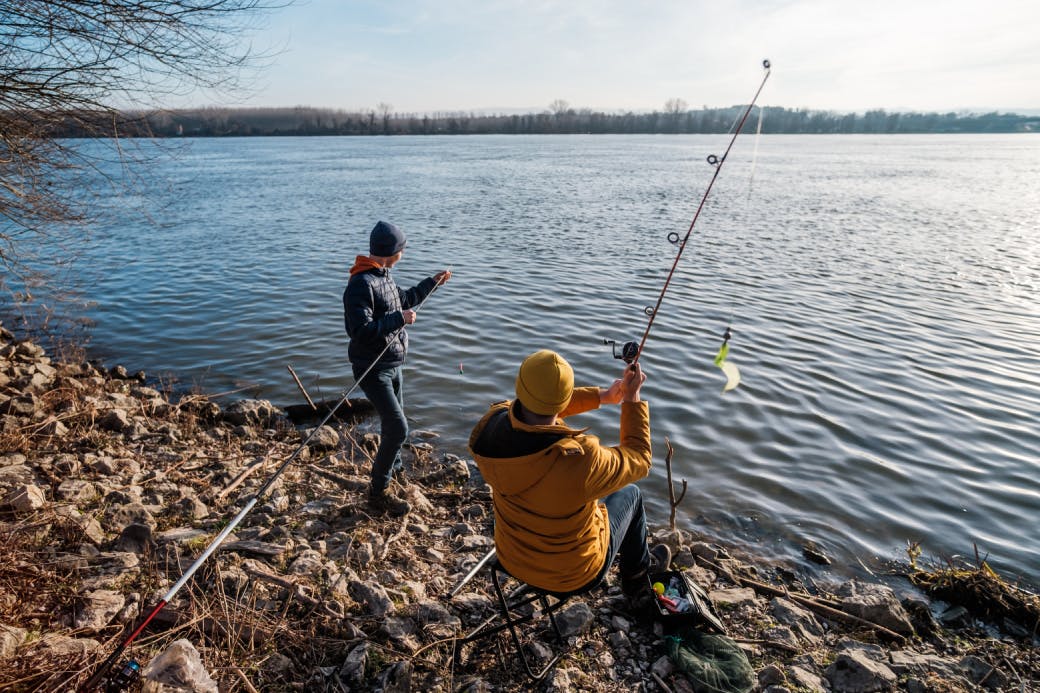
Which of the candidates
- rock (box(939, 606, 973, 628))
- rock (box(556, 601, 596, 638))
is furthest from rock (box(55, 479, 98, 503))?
rock (box(939, 606, 973, 628))

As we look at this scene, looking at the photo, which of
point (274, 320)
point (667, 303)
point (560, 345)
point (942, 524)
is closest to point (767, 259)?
→ point (667, 303)

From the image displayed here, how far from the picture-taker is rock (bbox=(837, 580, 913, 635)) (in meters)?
4.27

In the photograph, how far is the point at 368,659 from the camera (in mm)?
3363

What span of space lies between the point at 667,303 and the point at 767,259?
542cm

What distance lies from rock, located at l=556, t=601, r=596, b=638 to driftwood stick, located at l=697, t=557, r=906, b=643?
161cm

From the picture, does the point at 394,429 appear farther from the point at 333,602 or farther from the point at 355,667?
the point at 355,667

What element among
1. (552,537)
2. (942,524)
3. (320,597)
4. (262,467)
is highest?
(552,537)

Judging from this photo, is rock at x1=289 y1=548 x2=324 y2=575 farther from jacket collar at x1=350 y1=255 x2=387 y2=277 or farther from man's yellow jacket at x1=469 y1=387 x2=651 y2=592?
jacket collar at x1=350 y1=255 x2=387 y2=277

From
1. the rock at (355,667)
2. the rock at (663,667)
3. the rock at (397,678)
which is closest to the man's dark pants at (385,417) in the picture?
the rock at (355,667)

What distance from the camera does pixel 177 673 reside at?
2840 mm

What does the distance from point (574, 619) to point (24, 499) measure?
428 centimetres

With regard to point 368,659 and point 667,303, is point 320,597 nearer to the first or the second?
point 368,659

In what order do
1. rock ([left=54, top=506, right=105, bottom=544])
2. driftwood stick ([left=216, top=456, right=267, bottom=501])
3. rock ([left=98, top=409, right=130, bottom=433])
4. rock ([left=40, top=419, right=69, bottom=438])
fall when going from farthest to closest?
rock ([left=98, top=409, right=130, bottom=433]) < rock ([left=40, top=419, right=69, bottom=438]) < driftwood stick ([left=216, top=456, right=267, bottom=501]) < rock ([left=54, top=506, right=105, bottom=544])

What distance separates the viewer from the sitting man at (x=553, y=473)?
9.50 ft
